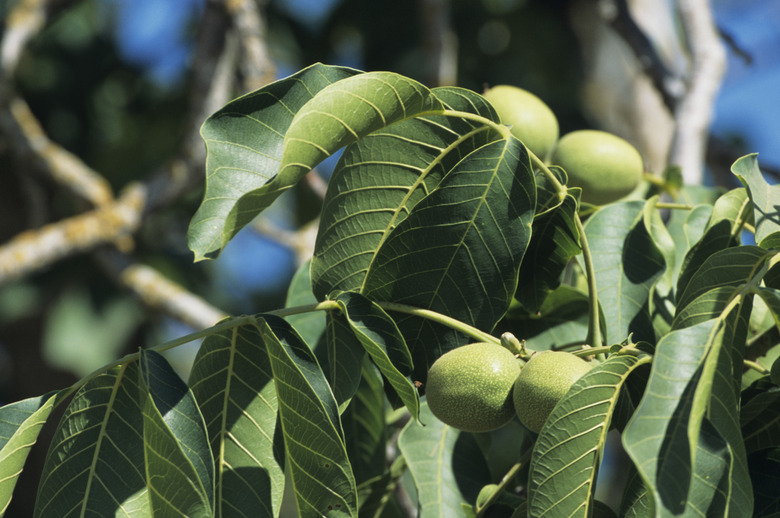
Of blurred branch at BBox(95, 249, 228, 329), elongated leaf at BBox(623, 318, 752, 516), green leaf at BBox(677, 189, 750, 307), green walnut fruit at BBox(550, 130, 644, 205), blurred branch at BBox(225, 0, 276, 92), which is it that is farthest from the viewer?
blurred branch at BBox(225, 0, 276, 92)

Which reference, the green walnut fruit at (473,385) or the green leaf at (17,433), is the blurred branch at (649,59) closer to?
the green walnut fruit at (473,385)

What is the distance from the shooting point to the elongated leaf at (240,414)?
2.44 feet

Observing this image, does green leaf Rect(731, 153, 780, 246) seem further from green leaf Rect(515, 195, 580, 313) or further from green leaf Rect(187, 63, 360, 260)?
green leaf Rect(187, 63, 360, 260)

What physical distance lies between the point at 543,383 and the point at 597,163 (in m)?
0.50

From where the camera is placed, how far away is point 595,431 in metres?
0.65

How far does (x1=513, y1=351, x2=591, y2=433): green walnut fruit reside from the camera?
695 millimetres

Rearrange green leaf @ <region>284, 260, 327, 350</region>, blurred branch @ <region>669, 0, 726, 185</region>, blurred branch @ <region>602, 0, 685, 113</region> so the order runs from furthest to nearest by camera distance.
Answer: blurred branch @ <region>602, 0, 685, 113</region>, blurred branch @ <region>669, 0, 726, 185</region>, green leaf @ <region>284, 260, 327, 350</region>

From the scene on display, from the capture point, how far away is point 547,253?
0.89 metres

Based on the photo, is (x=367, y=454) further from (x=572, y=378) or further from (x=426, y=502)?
(x=572, y=378)

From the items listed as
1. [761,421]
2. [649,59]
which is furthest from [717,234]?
[649,59]

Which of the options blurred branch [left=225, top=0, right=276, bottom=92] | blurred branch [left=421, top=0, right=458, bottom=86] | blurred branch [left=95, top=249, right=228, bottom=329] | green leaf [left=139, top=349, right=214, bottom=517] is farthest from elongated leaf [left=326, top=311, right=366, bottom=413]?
blurred branch [left=421, top=0, right=458, bottom=86]

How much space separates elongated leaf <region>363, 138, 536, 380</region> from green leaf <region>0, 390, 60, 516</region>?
339mm

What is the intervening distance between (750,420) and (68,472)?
67 centimetres

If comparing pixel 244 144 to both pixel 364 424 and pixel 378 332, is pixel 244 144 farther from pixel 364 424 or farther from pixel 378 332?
pixel 364 424
